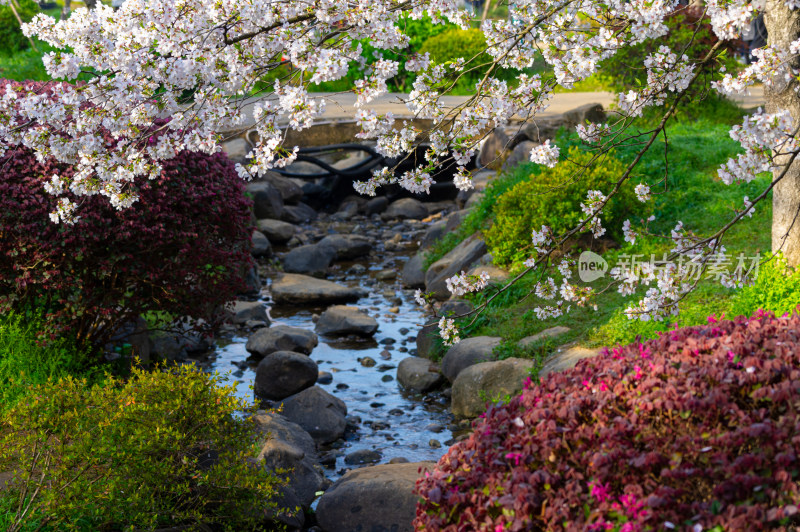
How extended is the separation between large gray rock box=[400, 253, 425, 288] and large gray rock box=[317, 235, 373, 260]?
4.96 feet

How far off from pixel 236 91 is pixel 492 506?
2.76 metres

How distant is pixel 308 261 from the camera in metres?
11.9

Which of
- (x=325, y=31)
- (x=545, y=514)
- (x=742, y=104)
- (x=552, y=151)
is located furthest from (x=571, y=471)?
(x=742, y=104)

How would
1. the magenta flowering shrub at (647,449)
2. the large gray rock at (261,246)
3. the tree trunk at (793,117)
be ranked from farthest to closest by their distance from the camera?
the large gray rock at (261,246), the tree trunk at (793,117), the magenta flowering shrub at (647,449)

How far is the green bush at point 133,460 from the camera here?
3979 mm

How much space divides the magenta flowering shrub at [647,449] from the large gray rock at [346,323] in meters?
5.95

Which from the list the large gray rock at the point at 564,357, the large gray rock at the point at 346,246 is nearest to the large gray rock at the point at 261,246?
the large gray rock at the point at 346,246

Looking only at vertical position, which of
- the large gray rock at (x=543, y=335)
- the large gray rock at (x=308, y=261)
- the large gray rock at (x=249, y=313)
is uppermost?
the large gray rock at (x=308, y=261)

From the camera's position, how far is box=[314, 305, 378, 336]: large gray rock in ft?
30.1

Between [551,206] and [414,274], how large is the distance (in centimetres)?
303

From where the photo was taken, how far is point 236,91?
14.3 feet

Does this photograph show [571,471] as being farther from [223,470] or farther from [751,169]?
[223,470]

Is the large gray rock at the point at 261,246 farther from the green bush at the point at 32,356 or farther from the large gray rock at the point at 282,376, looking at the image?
the green bush at the point at 32,356

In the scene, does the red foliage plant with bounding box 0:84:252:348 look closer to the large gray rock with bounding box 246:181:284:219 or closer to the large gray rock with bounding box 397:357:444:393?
the large gray rock with bounding box 397:357:444:393
